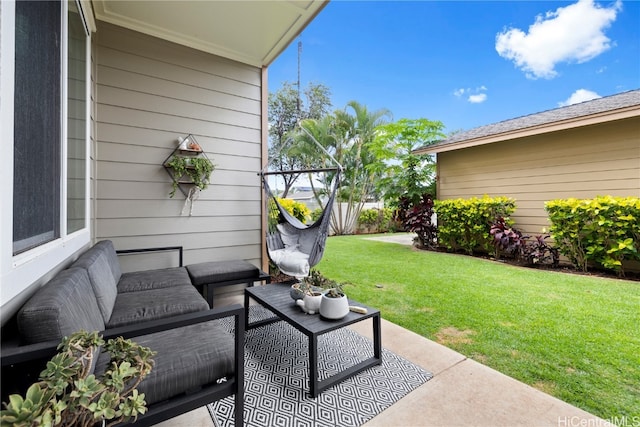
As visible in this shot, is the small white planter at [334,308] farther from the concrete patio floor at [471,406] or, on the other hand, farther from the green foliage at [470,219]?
the green foliage at [470,219]

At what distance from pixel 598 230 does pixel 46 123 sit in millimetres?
5981

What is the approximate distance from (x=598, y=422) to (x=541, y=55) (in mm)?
15469

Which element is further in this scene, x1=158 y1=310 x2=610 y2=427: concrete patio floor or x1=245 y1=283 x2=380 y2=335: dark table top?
x1=245 y1=283 x2=380 y2=335: dark table top

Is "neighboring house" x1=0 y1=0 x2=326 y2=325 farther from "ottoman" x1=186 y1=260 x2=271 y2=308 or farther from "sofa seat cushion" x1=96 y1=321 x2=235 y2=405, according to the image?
"sofa seat cushion" x1=96 y1=321 x2=235 y2=405

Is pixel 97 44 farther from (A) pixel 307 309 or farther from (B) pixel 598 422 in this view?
(B) pixel 598 422

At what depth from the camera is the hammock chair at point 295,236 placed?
9.07 feet

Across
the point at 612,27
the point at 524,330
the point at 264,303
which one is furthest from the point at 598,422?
the point at 612,27

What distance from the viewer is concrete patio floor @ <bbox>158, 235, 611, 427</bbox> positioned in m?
1.43

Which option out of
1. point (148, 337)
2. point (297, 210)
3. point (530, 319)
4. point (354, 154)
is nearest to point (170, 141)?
point (297, 210)

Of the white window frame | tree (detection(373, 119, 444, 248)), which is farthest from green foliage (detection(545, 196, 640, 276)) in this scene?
the white window frame

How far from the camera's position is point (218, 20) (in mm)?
2734

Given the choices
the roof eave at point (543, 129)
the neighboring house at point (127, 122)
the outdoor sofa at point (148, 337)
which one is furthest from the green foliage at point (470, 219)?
the outdoor sofa at point (148, 337)

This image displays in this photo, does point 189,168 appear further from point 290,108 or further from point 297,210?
point 290,108

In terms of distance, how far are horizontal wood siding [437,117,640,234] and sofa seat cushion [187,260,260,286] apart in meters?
5.24
